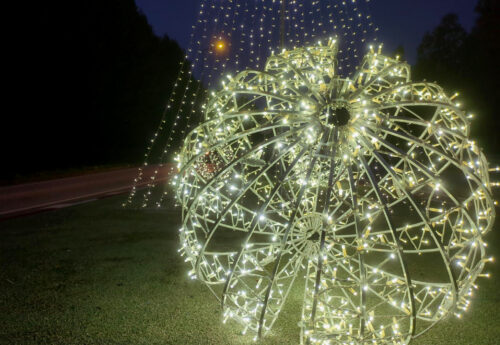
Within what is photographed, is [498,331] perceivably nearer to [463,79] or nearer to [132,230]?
[132,230]

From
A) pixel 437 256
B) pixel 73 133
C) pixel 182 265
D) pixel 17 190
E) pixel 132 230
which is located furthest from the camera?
pixel 73 133

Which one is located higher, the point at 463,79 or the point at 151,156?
the point at 463,79

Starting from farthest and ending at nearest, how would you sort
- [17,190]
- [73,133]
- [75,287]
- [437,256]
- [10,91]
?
[73,133] → [10,91] → [17,190] → [437,256] → [75,287]

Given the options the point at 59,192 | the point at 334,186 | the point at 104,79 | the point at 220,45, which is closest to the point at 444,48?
the point at 104,79

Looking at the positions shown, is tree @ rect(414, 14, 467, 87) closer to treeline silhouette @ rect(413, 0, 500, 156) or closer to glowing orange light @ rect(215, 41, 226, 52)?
treeline silhouette @ rect(413, 0, 500, 156)

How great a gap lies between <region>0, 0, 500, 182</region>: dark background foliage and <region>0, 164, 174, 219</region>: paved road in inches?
84.4

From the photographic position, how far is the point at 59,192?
40.4ft

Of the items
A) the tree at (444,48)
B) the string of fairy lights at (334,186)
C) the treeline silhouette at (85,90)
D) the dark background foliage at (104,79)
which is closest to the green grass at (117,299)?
the string of fairy lights at (334,186)

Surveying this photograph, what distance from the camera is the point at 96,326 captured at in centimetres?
406

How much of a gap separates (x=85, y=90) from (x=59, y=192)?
9547 mm

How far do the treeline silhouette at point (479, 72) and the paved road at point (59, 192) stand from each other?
22016 mm

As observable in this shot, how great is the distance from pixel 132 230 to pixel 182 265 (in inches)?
95.8

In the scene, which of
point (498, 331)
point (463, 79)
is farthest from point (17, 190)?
point (463, 79)

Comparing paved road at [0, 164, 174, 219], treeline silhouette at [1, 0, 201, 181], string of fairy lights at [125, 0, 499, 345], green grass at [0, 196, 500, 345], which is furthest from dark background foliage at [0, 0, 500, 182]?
string of fairy lights at [125, 0, 499, 345]
